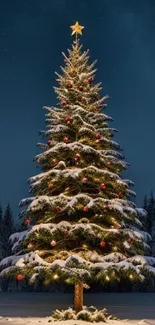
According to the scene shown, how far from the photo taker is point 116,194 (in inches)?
790

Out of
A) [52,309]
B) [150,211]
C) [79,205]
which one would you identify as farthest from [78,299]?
[150,211]

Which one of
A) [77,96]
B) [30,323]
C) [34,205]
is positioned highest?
[77,96]

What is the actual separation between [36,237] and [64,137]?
14.6ft

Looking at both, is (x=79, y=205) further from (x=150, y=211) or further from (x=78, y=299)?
(x=150, y=211)

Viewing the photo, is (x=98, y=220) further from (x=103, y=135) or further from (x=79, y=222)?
(x=103, y=135)

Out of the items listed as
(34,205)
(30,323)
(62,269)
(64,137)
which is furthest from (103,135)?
(30,323)

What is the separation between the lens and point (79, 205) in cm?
1912

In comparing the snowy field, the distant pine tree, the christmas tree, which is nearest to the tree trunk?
the christmas tree

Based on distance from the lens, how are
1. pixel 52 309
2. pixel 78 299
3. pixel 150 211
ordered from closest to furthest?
pixel 78 299
pixel 52 309
pixel 150 211

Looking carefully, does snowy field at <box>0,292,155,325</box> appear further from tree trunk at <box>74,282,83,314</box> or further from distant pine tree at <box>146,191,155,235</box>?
distant pine tree at <box>146,191,155,235</box>

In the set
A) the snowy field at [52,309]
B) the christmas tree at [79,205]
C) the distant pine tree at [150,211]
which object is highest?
the distant pine tree at [150,211]

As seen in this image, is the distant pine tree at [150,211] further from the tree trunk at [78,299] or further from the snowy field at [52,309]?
the tree trunk at [78,299]

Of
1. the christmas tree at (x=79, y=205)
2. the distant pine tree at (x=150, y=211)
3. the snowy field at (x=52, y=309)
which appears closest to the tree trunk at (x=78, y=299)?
the christmas tree at (x=79, y=205)

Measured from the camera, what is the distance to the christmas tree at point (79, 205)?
59.8ft
